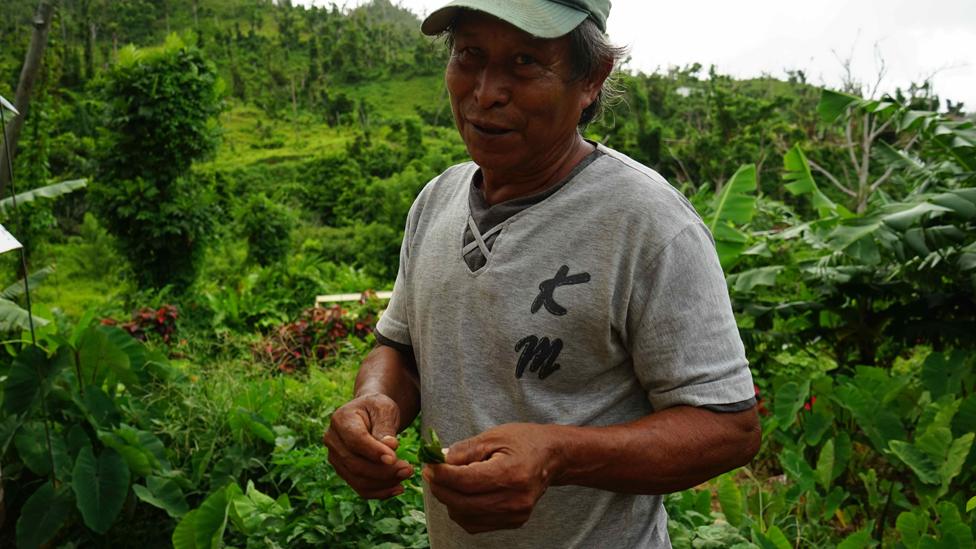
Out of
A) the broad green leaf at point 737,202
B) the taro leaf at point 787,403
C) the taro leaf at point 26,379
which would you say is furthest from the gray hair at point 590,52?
the broad green leaf at point 737,202

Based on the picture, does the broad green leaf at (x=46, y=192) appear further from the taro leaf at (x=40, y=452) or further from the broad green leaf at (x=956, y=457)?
the broad green leaf at (x=956, y=457)

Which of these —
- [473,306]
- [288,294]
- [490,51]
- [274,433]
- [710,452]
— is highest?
[490,51]

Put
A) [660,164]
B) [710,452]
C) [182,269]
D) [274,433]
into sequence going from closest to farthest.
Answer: [710,452]
[274,433]
[182,269]
[660,164]

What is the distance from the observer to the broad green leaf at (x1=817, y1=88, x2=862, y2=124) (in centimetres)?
407

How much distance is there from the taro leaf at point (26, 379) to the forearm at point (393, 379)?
7.03 ft

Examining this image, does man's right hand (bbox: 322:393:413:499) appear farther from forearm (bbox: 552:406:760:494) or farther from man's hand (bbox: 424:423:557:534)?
forearm (bbox: 552:406:760:494)

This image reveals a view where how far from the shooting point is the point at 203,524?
259cm

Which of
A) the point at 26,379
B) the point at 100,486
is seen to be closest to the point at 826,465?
the point at 100,486

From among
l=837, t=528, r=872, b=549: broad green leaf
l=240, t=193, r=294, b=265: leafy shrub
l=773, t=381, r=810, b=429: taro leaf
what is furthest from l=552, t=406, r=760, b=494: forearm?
l=240, t=193, r=294, b=265: leafy shrub

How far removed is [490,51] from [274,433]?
248 centimetres

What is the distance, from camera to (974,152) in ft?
12.6

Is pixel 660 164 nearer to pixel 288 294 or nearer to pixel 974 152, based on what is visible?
pixel 288 294

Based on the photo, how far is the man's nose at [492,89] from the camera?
1.16 meters

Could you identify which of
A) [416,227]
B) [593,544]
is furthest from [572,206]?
[593,544]
